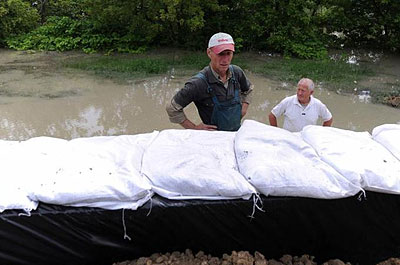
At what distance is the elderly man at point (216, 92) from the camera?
304cm

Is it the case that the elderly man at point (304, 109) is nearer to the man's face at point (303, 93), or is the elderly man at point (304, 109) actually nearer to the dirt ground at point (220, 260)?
the man's face at point (303, 93)

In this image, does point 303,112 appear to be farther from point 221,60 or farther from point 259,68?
point 259,68

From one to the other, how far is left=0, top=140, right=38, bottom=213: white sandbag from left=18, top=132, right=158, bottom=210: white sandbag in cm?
5

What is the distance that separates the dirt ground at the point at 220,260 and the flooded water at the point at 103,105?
3748mm

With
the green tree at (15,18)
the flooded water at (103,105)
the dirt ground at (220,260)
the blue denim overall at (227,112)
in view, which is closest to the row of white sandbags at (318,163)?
the dirt ground at (220,260)

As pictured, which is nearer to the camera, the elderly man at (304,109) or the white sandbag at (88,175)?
the white sandbag at (88,175)

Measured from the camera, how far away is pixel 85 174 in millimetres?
2256

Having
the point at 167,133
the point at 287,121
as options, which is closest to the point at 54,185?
the point at 167,133

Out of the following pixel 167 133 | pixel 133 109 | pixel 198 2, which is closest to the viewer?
pixel 167 133

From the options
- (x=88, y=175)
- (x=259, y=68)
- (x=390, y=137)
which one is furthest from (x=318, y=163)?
(x=259, y=68)

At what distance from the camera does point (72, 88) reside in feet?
25.5

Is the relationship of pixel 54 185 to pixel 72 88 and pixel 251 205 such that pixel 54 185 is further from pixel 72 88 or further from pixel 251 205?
pixel 72 88

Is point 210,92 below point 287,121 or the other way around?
the other way around

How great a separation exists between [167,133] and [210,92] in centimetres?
60
